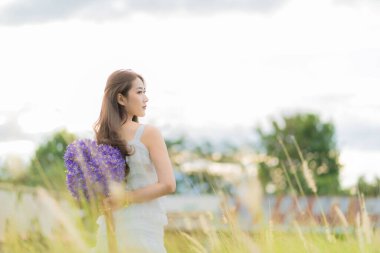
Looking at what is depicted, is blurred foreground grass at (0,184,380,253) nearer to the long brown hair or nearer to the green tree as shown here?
the long brown hair

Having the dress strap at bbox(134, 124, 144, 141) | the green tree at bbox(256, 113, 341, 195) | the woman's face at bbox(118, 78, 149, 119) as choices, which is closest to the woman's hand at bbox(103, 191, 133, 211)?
the dress strap at bbox(134, 124, 144, 141)

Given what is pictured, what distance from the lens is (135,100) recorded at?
439 centimetres

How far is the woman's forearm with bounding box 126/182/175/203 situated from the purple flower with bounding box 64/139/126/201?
0.38 feet

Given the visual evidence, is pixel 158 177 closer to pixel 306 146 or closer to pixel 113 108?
pixel 113 108

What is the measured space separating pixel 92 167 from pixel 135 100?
542 mm

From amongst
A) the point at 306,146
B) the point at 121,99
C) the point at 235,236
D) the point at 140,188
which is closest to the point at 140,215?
the point at 140,188

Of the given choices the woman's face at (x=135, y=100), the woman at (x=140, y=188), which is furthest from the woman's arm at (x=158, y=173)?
the woman's face at (x=135, y=100)

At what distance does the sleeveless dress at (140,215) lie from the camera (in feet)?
13.5

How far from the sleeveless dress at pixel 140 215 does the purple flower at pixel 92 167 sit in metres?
0.09

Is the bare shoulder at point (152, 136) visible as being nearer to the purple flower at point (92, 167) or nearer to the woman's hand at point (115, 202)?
the purple flower at point (92, 167)

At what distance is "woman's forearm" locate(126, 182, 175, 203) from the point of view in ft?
13.2

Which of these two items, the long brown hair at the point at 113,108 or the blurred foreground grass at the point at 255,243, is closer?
the long brown hair at the point at 113,108

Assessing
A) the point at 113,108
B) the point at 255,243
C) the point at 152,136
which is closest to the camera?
the point at 152,136

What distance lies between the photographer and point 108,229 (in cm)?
416
